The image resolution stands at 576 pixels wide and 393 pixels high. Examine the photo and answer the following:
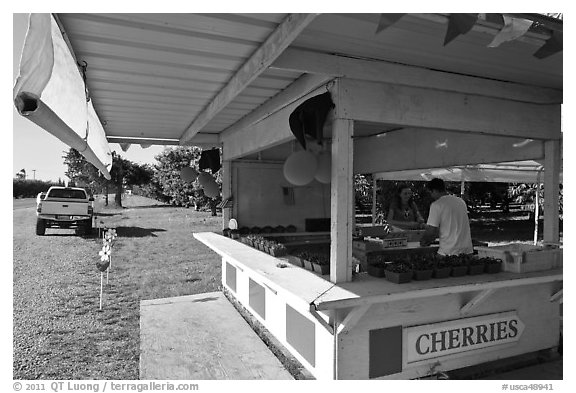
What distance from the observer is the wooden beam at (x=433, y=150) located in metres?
4.34

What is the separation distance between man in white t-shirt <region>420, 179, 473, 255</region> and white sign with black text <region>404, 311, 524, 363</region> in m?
0.82

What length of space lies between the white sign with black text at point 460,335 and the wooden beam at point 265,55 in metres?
2.35

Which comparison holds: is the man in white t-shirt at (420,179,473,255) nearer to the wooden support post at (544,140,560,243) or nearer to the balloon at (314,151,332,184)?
the wooden support post at (544,140,560,243)

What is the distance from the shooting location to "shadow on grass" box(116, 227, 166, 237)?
14.9m

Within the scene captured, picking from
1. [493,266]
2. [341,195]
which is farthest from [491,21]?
[493,266]

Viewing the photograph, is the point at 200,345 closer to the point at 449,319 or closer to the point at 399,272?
the point at 399,272

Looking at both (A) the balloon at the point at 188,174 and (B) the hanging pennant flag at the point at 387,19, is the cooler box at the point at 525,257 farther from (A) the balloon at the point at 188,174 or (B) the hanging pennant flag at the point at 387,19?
(A) the balloon at the point at 188,174

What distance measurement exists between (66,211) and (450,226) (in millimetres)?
12750

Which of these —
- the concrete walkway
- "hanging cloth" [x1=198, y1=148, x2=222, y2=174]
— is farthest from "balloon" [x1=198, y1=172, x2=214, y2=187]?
the concrete walkway

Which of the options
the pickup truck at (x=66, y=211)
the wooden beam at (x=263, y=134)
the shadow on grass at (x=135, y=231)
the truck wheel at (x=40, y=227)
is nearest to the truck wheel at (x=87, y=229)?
the pickup truck at (x=66, y=211)
